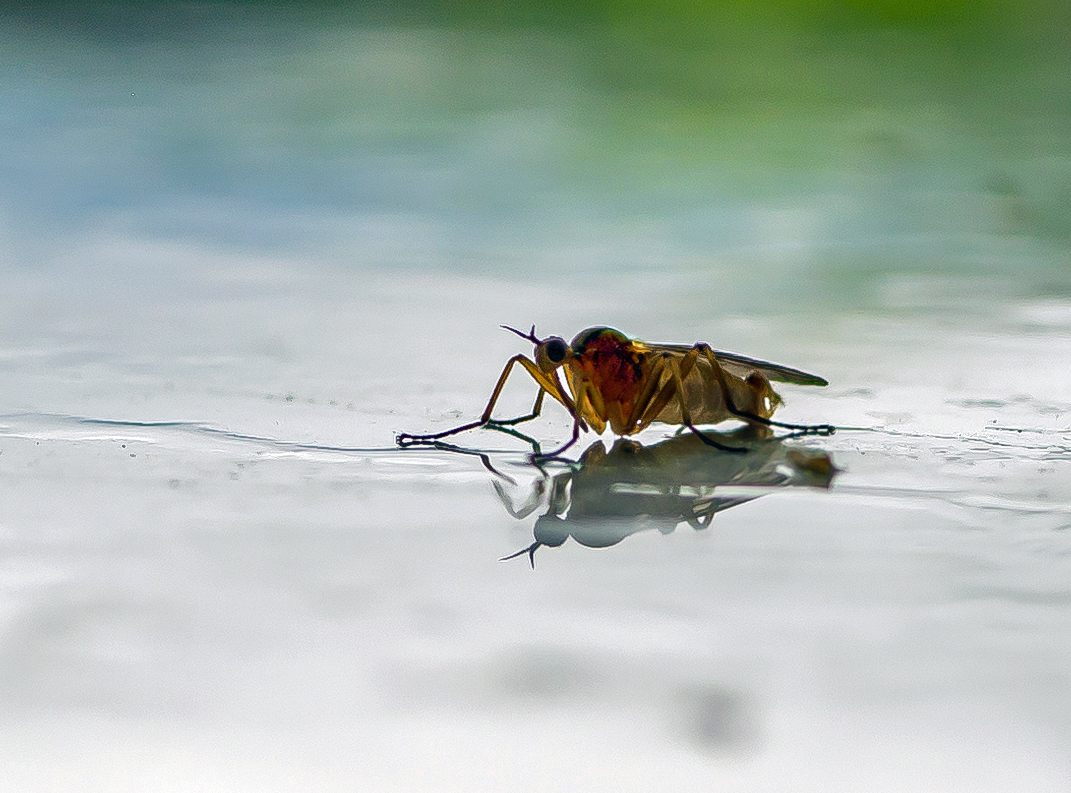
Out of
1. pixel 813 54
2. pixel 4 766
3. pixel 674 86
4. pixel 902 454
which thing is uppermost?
pixel 813 54

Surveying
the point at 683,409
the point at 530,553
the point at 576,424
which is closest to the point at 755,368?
the point at 683,409

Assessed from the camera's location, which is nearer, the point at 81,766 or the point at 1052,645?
the point at 81,766

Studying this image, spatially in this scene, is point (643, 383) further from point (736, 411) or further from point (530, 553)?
point (530, 553)

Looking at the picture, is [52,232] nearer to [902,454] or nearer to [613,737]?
[902,454]

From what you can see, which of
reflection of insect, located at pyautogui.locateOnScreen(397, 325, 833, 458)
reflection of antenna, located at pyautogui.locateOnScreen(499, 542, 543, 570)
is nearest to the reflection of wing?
reflection of insect, located at pyautogui.locateOnScreen(397, 325, 833, 458)

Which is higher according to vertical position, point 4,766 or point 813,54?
point 813,54

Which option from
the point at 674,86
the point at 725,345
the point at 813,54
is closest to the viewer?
the point at 725,345

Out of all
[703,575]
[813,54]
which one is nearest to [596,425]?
[703,575]

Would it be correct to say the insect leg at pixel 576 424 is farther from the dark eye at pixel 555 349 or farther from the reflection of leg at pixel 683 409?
the reflection of leg at pixel 683 409

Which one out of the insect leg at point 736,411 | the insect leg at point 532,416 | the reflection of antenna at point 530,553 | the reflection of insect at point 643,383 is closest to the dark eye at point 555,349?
the reflection of insect at point 643,383
